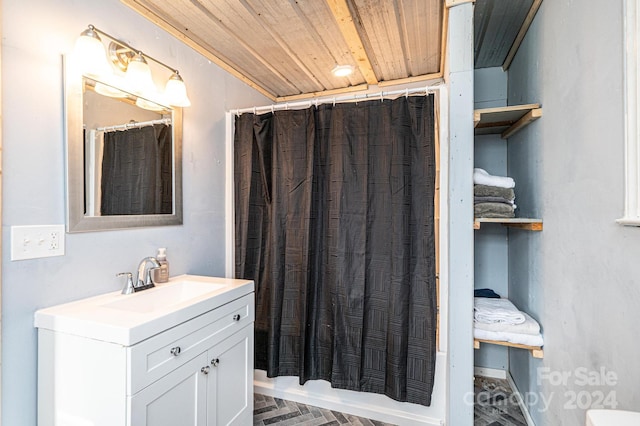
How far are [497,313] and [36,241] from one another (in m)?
2.21

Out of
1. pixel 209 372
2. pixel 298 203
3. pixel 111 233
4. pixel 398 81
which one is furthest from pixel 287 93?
pixel 209 372

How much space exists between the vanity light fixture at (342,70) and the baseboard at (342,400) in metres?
2.27

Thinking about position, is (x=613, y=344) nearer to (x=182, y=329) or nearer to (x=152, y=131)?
(x=182, y=329)

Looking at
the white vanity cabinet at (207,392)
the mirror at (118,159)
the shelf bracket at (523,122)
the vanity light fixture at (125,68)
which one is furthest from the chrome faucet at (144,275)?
the shelf bracket at (523,122)

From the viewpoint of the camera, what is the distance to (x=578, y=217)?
123 cm

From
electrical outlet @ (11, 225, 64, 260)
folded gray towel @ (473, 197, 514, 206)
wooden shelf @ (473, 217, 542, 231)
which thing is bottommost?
electrical outlet @ (11, 225, 64, 260)

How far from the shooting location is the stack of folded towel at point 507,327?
1.59 m

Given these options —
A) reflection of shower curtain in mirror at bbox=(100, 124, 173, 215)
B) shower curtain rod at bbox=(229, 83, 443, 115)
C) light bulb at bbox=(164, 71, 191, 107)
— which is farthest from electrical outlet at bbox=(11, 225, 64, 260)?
shower curtain rod at bbox=(229, 83, 443, 115)

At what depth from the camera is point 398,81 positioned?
2646 mm

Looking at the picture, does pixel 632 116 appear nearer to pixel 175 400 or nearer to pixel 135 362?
pixel 135 362

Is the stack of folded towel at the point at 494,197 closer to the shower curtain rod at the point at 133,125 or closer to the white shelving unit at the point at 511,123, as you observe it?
the white shelving unit at the point at 511,123

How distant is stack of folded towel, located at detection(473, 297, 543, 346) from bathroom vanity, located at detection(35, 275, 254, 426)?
4.48 feet

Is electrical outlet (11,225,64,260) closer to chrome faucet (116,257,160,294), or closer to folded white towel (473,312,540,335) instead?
chrome faucet (116,257,160,294)

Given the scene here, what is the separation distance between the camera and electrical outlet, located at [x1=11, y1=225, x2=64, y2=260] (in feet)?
3.71
